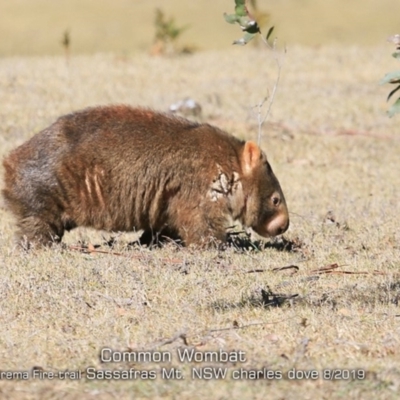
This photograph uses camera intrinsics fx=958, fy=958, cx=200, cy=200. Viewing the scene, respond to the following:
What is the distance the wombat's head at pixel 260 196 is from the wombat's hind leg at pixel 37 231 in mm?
1750

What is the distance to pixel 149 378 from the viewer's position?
508 cm

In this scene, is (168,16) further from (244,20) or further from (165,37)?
(244,20)

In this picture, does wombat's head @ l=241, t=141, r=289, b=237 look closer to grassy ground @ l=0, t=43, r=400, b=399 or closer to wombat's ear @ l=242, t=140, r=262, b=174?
wombat's ear @ l=242, t=140, r=262, b=174

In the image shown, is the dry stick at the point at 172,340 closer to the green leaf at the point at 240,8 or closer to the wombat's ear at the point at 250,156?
the green leaf at the point at 240,8

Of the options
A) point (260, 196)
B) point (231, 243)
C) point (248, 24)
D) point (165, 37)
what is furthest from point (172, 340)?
point (165, 37)

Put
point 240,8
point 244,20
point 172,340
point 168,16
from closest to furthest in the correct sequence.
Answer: point 172,340, point 240,8, point 244,20, point 168,16

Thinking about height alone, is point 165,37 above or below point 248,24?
below

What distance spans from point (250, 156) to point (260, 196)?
379 millimetres

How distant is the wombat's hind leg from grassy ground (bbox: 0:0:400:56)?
2269cm

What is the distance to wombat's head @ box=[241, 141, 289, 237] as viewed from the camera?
8602 millimetres

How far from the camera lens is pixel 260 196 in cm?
866

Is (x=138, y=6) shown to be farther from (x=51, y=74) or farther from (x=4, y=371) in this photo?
(x=4, y=371)

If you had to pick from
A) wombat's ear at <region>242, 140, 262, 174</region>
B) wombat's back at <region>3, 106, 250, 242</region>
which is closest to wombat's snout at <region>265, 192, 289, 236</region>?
wombat's ear at <region>242, 140, 262, 174</region>

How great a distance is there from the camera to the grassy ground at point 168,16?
33.2 metres
